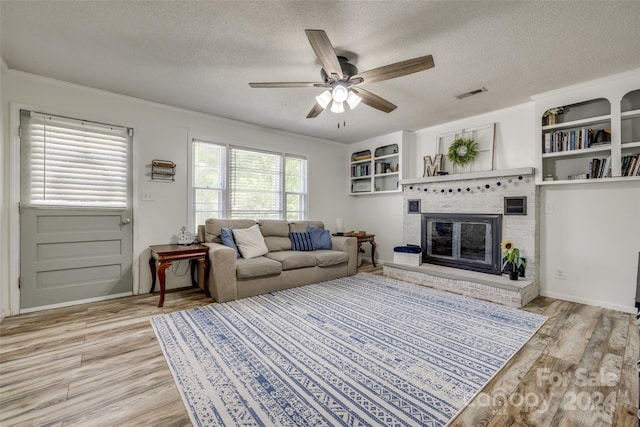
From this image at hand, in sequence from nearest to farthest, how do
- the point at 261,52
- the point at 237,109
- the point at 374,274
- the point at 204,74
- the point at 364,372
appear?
the point at 364,372 < the point at 261,52 < the point at 204,74 < the point at 237,109 < the point at 374,274

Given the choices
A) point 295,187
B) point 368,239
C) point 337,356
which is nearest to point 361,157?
point 295,187

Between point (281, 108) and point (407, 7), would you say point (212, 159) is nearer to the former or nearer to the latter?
point (281, 108)

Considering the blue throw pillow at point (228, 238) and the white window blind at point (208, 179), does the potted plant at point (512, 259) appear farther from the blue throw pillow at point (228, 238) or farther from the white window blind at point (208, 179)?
the white window blind at point (208, 179)

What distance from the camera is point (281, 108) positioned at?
3.85 m

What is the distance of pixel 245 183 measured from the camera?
4.58 meters

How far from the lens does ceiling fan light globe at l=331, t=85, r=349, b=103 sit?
248cm

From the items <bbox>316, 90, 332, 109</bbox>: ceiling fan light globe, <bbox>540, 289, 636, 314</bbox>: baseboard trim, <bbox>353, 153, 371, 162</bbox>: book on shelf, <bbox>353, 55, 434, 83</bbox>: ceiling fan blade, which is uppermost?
<bbox>353, 153, 371, 162</bbox>: book on shelf

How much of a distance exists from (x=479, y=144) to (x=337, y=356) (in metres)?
3.75

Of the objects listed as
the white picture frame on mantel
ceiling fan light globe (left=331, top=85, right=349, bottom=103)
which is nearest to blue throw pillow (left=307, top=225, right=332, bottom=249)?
the white picture frame on mantel

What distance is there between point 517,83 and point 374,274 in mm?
3192

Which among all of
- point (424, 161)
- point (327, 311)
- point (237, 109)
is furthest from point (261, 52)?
point (424, 161)

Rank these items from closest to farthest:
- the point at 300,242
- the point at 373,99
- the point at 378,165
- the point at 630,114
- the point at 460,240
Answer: the point at 373,99 → the point at 630,114 → the point at 460,240 → the point at 300,242 → the point at 378,165

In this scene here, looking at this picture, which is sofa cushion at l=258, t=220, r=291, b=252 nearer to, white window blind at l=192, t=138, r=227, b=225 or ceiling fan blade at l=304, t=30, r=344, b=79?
white window blind at l=192, t=138, r=227, b=225

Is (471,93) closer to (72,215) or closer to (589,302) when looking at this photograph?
(589,302)
